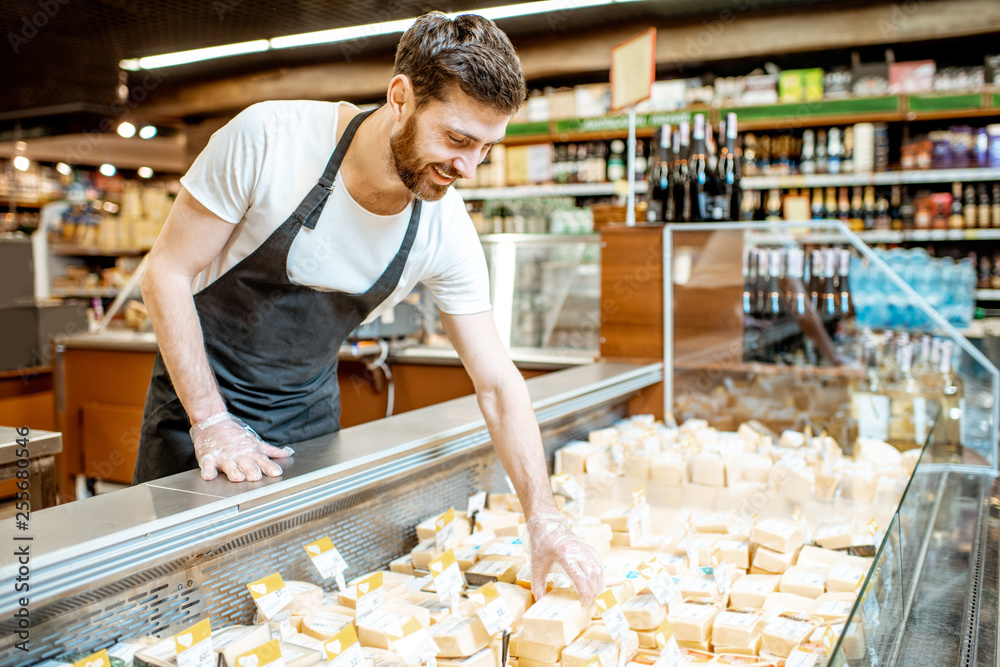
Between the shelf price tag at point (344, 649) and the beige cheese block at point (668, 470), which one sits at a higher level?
the shelf price tag at point (344, 649)

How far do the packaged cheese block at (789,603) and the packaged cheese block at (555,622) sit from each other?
36 cm

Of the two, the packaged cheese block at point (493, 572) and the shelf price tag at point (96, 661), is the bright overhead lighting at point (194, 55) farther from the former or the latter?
the shelf price tag at point (96, 661)

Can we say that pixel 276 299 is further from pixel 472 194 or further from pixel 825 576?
pixel 472 194

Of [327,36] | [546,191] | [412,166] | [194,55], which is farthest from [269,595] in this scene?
[194,55]

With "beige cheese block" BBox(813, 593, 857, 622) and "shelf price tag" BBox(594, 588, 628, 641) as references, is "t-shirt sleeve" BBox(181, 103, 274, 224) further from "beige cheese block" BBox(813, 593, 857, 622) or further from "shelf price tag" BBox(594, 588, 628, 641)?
"beige cheese block" BBox(813, 593, 857, 622)

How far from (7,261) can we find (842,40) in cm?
601

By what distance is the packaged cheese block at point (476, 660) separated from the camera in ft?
3.59

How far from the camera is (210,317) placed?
1.58m

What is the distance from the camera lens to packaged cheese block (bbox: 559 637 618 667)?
110 cm

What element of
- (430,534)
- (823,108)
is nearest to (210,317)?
(430,534)

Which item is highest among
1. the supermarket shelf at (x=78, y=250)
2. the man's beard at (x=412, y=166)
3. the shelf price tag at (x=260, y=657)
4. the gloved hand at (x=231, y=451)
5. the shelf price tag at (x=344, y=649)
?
the supermarket shelf at (x=78, y=250)

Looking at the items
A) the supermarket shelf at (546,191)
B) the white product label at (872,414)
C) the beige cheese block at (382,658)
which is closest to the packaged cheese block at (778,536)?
the beige cheese block at (382,658)

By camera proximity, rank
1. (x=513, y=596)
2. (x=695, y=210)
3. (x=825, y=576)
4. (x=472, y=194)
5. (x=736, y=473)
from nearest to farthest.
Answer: (x=513, y=596) < (x=825, y=576) < (x=736, y=473) < (x=695, y=210) < (x=472, y=194)

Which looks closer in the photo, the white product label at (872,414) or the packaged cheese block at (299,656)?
the packaged cheese block at (299,656)
